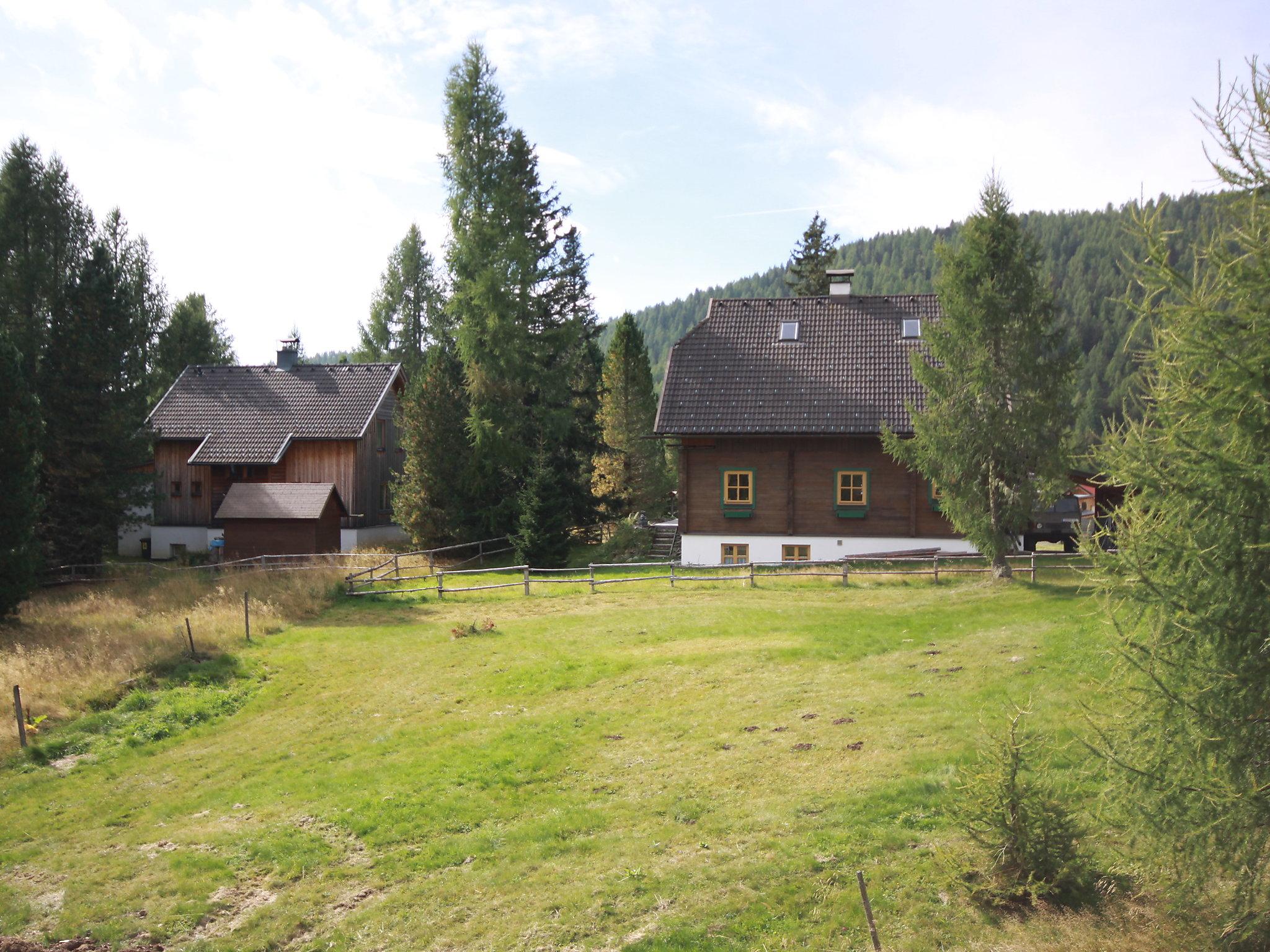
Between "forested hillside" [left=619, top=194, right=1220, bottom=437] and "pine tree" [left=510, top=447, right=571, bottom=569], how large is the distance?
46.3 metres

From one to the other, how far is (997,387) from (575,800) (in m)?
15.8

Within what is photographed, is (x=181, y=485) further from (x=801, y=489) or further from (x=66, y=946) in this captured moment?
(x=66, y=946)

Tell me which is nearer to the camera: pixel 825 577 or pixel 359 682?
pixel 359 682

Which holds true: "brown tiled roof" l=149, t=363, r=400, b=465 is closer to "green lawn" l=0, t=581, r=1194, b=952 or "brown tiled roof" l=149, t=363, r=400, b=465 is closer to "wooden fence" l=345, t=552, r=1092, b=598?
"wooden fence" l=345, t=552, r=1092, b=598

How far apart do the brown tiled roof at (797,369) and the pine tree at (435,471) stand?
9.18 metres

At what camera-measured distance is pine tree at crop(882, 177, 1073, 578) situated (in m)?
21.3

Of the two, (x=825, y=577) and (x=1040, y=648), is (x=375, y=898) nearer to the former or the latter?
(x=1040, y=648)

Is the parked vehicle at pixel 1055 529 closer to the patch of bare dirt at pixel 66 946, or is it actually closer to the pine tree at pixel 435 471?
the pine tree at pixel 435 471

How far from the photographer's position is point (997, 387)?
2156 cm

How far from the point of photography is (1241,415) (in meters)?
6.29

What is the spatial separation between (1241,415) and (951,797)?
5150 mm

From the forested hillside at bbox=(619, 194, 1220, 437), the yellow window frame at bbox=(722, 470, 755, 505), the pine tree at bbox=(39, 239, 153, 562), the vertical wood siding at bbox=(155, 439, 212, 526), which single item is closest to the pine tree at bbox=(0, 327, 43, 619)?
the pine tree at bbox=(39, 239, 153, 562)

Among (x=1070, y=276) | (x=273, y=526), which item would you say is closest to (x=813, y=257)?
(x=273, y=526)

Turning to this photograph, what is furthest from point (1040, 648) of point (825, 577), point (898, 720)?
→ point (825, 577)
